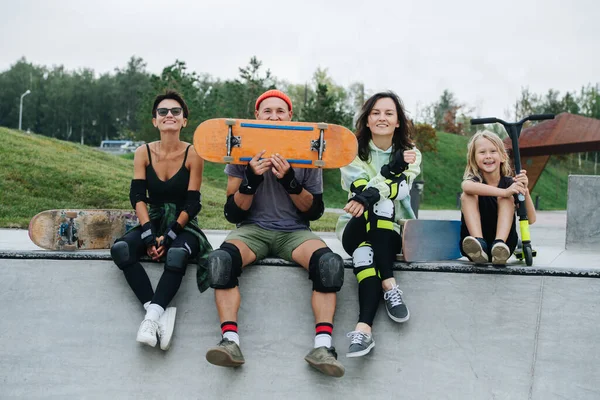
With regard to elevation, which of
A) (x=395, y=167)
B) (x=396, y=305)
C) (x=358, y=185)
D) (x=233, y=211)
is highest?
(x=395, y=167)

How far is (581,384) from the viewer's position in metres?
3.08

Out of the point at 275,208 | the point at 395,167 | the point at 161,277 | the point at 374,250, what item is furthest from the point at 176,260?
the point at 395,167

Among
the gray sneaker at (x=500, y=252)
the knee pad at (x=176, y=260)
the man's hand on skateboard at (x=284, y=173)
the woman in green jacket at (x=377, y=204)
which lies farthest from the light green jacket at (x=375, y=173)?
the knee pad at (x=176, y=260)

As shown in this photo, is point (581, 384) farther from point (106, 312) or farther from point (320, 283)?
point (106, 312)

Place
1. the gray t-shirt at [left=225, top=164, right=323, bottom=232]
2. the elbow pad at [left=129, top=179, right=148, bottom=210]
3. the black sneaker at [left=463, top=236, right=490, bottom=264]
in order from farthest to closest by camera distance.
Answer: the elbow pad at [left=129, top=179, right=148, bottom=210]
the gray t-shirt at [left=225, top=164, right=323, bottom=232]
the black sneaker at [left=463, top=236, right=490, bottom=264]

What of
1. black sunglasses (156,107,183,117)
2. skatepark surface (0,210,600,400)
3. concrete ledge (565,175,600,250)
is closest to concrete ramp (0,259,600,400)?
skatepark surface (0,210,600,400)

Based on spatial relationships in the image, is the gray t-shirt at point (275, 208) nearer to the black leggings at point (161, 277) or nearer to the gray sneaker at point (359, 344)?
the black leggings at point (161, 277)

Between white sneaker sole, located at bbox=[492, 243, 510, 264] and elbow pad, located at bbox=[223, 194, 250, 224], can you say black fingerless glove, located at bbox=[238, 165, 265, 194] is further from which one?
white sneaker sole, located at bbox=[492, 243, 510, 264]

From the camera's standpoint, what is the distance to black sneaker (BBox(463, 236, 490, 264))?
3.42 metres

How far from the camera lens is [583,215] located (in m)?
5.27

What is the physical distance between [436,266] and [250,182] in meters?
1.18

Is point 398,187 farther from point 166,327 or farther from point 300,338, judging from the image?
point 166,327

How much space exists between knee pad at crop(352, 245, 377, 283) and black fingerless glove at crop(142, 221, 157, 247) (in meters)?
1.20

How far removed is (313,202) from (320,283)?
1.74ft
